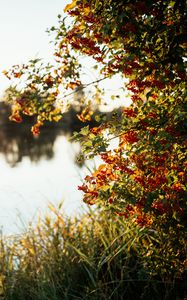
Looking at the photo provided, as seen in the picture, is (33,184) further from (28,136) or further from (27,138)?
(28,136)

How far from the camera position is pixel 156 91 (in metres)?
3.67

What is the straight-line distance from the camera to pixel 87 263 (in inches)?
188

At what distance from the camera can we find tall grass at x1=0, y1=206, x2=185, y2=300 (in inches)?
171

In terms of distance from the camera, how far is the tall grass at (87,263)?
171 inches

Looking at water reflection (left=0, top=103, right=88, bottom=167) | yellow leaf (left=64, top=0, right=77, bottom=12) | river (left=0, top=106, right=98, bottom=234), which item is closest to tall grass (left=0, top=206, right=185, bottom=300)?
river (left=0, top=106, right=98, bottom=234)

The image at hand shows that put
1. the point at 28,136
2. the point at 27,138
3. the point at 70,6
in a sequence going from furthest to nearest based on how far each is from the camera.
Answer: the point at 28,136
the point at 27,138
the point at 70,6

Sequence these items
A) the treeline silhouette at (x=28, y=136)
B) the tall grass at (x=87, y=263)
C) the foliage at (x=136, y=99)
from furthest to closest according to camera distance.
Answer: the treeline silhouette at (x=28, y=136) < the tall grass at (x=87, y=263) < the foliage at (x=136, y=99)

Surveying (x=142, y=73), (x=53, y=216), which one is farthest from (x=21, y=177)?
(x=142, y=73)

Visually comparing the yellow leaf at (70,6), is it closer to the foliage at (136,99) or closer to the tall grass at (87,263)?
the foliage at (136,99)

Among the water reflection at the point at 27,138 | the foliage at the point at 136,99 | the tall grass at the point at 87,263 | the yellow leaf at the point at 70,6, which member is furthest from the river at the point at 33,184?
the yellow leaf at the point at 70,6

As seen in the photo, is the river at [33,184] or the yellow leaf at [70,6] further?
the river at [33,184]

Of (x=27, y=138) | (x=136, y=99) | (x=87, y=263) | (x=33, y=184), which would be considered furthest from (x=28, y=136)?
(x=136, y=99)

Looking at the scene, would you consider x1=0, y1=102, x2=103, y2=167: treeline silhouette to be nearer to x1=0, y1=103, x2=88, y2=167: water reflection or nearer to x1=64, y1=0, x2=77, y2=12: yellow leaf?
x1=0, y1=103, x2=88, y2=167: water reflection

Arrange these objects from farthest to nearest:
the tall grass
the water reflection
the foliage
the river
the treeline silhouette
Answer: the treeline silhouette, the water reflection, the river, the tall grass, the foliage
